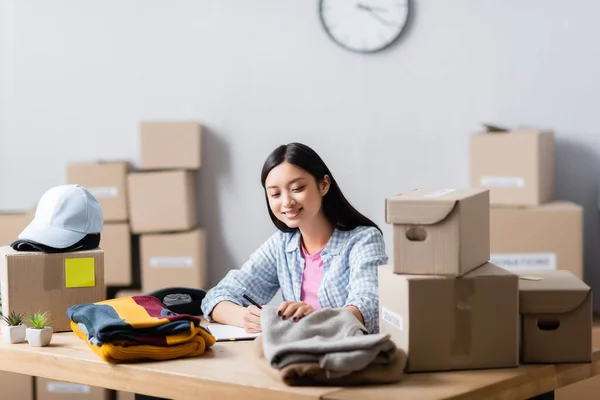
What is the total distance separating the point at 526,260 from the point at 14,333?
2.01m

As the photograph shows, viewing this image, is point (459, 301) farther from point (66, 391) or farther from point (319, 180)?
point (66, 391)

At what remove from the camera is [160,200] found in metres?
4.12

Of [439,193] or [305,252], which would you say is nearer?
[439,193]

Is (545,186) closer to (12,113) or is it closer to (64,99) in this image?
(64,99)

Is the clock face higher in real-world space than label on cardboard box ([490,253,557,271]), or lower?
higher

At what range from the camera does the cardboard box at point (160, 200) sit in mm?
4102

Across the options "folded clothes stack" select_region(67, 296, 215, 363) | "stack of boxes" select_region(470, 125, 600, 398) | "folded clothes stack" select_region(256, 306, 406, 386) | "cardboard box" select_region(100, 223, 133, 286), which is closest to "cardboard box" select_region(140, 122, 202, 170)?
"cardboard box" select_region(100, 223, 133, 286)

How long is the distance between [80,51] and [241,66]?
0.83 meters

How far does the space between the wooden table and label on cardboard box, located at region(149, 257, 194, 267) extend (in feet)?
6.20

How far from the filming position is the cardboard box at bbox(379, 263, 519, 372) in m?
1.92

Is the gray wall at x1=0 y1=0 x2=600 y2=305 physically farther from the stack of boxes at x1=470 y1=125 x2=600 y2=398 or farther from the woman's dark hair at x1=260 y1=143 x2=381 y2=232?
the woman's dark hair at x1=260 y1=143 x2=381 y2=232


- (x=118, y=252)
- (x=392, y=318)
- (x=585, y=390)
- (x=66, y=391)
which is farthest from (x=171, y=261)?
(x=392, y=318)

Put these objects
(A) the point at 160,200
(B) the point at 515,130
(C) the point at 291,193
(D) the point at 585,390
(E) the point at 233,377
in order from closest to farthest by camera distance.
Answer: (E) the point at 233,377 < (C) the point at 291,193 < (D) the point at 585,390 < (B) the point at 515,130 < (A) the point at 160,200

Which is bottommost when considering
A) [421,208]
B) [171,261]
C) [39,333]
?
[171,261]
